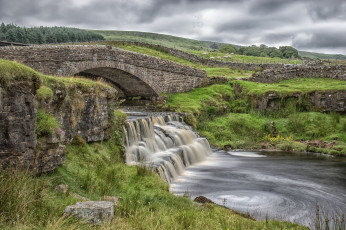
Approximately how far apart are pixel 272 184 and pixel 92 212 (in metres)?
8.42

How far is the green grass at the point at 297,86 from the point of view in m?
21.3

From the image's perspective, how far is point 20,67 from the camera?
607cm

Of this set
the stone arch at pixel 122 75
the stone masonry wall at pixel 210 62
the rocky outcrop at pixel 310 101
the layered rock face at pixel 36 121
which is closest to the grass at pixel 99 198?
the layered rock face at pixel 36 121

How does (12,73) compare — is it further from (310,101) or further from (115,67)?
(310,101)

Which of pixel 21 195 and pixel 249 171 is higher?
pixel 21 195

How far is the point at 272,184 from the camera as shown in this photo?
11.2m

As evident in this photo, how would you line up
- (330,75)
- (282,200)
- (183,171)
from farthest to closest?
(330,75) < (183,171) < (282,200)

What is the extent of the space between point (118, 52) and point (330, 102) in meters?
14.7

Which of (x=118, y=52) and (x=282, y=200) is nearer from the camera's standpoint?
(x=282, y=200)

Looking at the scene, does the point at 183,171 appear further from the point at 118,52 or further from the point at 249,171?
the point at 118,52

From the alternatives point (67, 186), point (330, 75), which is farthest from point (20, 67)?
point (330, 75)

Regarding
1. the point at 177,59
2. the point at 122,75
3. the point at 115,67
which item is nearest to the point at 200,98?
the point at 122,75

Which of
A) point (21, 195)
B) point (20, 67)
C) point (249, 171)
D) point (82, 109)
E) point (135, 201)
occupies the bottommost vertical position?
point (249, 171)

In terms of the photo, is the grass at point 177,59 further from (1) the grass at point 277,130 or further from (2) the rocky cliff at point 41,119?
(2) the rocky cliff at point 41,119
